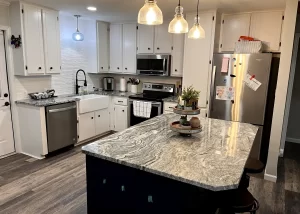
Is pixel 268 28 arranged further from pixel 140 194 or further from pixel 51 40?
pixel 51 40

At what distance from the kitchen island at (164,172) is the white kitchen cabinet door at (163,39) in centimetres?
270

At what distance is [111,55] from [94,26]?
0.70 m

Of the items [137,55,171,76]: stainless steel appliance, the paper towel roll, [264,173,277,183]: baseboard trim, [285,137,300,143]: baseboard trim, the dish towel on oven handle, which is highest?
[137,55,171,76]: stainless steel appliance

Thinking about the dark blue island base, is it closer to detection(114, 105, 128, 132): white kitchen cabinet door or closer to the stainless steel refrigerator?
the stainless steel refrigerator

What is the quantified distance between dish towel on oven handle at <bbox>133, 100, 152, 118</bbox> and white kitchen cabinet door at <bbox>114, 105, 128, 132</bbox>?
35 cm

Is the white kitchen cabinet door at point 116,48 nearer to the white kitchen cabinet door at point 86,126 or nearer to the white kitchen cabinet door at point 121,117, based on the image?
the white kitchen cabinet door at point 121,117

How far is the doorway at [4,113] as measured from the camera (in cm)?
355

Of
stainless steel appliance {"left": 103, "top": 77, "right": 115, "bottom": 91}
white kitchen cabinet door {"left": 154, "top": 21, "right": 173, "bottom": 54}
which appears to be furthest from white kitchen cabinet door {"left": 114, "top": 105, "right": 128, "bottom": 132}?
white kitchen cabinet door {"left": 154, "top": 21, "right": 173, "bottom": 54}

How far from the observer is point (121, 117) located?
482cm

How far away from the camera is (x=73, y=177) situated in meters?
3.12

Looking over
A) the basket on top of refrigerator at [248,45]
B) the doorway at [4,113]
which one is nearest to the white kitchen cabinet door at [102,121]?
the doorway at [4,113]

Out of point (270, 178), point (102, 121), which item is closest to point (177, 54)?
point (102, 121)

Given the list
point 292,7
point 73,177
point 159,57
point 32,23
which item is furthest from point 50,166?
point 292,7

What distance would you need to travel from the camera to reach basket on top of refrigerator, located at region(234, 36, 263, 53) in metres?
3.42
